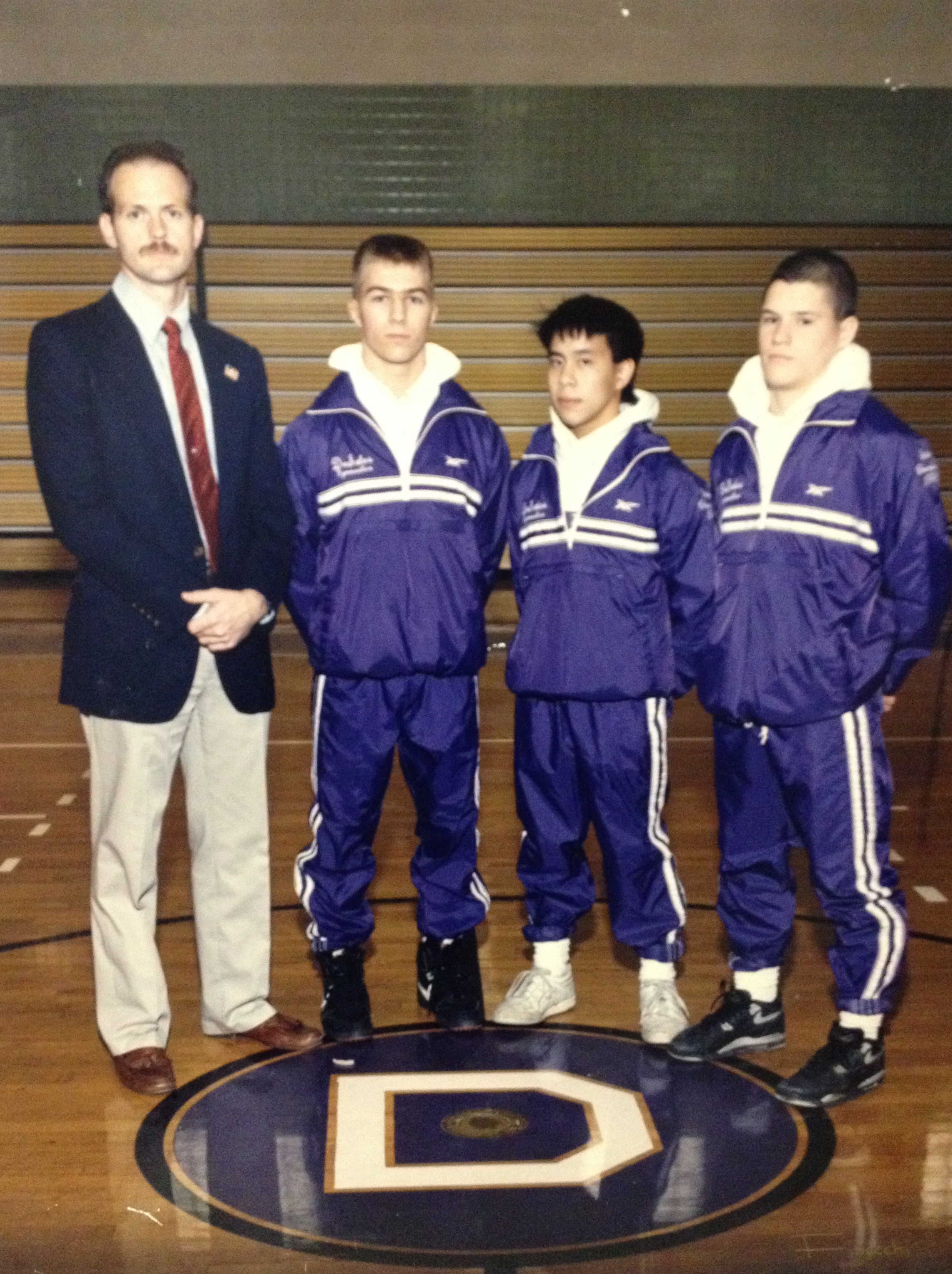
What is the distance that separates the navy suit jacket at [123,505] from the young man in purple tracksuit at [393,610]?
0.23 meters

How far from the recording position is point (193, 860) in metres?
2.91

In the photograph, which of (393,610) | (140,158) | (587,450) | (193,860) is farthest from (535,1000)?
(140,158)

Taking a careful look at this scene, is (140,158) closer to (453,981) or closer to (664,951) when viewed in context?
(453,981)

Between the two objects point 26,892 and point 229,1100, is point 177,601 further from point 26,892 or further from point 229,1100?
point 26,892

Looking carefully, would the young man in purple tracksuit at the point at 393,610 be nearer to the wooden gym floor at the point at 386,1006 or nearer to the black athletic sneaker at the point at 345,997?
the black athletic sneaker at the point at 345,997

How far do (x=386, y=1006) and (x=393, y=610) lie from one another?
2.91 feet

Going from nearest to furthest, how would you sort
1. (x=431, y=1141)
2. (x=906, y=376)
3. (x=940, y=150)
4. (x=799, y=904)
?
(x=431, y=1141), (x=799, y=904), (x=940, y=150), (x=906, y=376)

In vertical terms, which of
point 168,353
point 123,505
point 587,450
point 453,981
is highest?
point 168,353

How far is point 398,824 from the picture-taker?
4688 mm

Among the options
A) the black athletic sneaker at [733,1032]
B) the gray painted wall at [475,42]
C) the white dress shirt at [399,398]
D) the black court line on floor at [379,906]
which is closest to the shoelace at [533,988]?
the black athletic sneaker at [733,1032]

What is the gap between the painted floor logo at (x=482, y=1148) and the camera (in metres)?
2.22

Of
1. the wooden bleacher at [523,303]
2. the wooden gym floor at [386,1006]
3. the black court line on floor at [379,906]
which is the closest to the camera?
the wooden gym floor at [386,1006]

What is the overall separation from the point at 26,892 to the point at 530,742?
1.68 meters

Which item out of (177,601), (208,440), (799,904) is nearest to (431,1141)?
(177,601)
